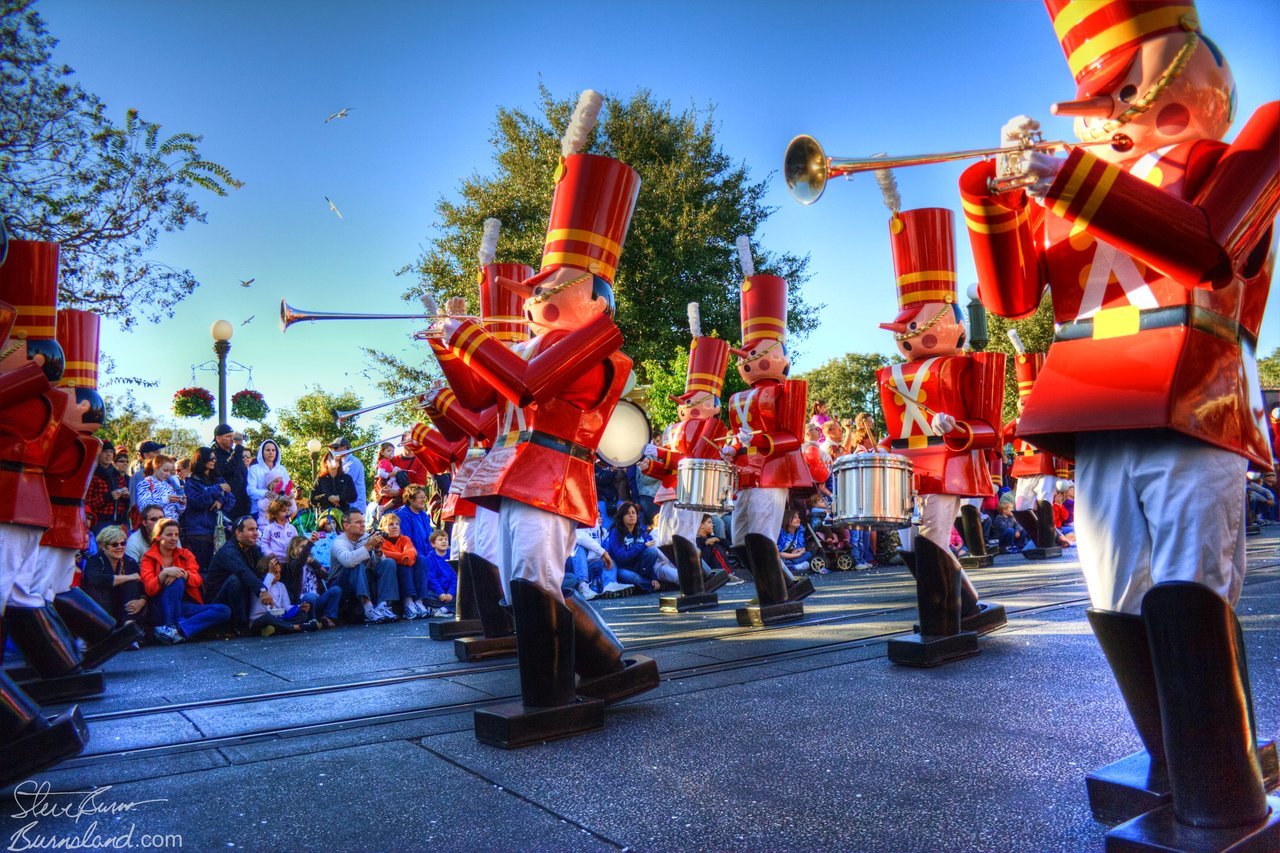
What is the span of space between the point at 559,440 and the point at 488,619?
2.40 metres


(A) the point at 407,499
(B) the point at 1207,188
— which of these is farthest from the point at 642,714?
(A) the point at 407,499

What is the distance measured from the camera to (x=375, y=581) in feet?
28.3

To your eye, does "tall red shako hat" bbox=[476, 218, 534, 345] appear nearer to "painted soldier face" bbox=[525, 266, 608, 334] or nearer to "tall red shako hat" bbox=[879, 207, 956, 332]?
"painted soldier face" bbox=[525, 266, 608, 334]

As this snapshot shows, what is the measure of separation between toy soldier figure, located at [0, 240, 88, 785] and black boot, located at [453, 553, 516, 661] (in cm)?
231

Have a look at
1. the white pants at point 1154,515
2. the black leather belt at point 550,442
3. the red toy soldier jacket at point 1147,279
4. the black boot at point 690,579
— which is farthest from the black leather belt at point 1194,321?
the black boot at point 690,579

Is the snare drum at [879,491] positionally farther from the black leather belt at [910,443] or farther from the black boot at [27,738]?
the black boot at [27,738]

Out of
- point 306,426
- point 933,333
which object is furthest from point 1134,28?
point 306,426

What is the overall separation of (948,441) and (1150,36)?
8.63ft

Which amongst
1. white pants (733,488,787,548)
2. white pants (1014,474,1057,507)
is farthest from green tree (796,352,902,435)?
white pants (733,488,787,548)

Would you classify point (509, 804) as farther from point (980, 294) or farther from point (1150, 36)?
point (1150, 36)

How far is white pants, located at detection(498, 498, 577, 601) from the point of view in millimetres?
3582

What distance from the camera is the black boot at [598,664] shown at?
12.8 feet

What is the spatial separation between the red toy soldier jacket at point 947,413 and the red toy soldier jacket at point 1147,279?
213cm

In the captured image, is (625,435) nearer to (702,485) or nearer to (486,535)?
(702,485)
